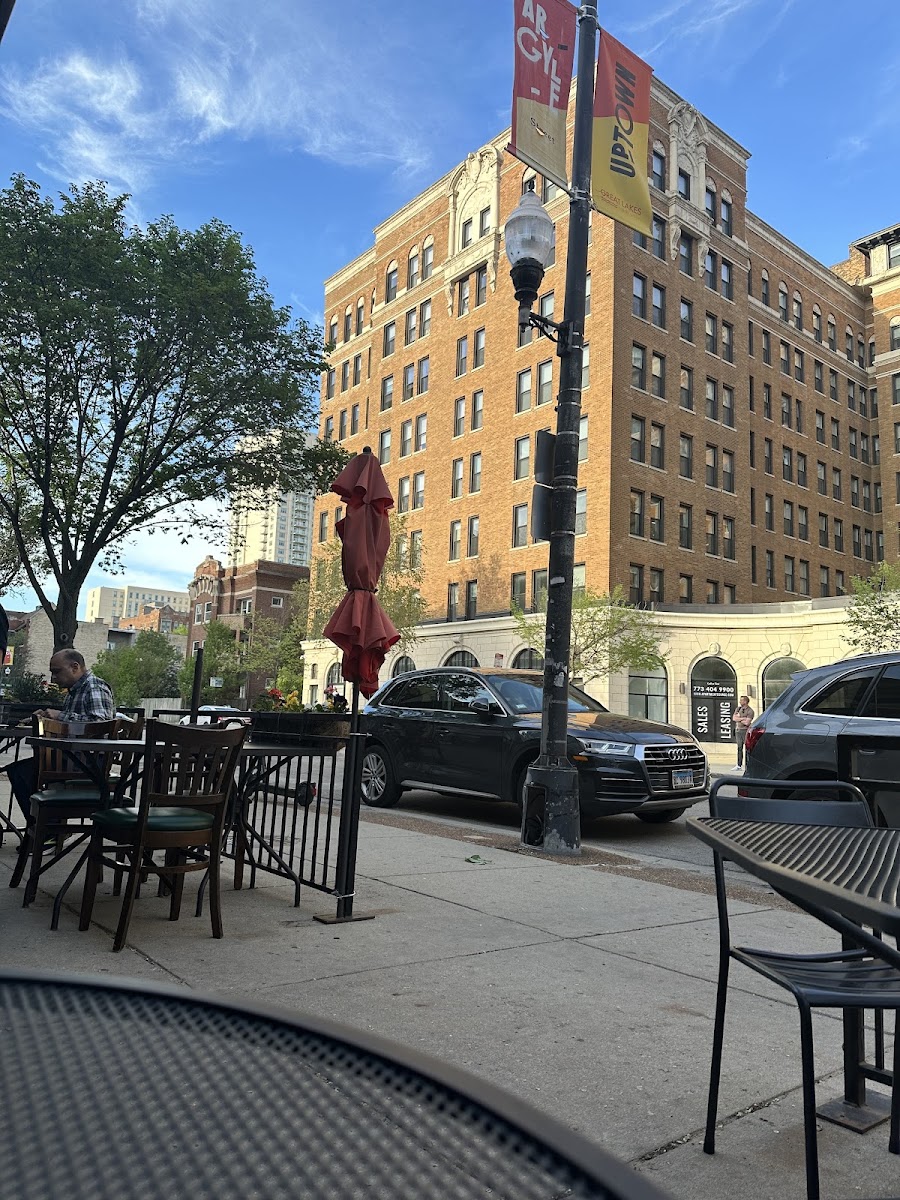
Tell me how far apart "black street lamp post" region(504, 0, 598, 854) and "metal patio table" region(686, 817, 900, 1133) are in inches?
213

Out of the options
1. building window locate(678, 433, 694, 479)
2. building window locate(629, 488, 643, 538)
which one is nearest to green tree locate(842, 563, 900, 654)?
building window locate(629, 488, 643, 538)

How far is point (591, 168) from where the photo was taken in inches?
390

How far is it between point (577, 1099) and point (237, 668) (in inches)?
2880

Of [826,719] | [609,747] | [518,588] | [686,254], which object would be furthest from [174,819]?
[686,254]

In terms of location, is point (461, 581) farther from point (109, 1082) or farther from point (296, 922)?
point (109, 1082)

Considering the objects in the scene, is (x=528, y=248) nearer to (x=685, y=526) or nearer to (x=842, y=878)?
(x=842, y=878)

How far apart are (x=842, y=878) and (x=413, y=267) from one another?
49400 millimetres

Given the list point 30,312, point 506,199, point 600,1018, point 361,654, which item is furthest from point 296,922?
point 506,199

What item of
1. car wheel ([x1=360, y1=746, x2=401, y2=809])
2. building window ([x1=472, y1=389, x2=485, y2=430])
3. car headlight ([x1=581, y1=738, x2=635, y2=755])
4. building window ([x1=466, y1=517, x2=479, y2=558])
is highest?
building window ([x1=472, y1=389, x2=485, y2=430])

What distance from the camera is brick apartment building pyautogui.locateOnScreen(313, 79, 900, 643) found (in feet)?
119

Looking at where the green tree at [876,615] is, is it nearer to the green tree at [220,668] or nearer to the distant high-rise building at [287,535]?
the green tree at [220,668]

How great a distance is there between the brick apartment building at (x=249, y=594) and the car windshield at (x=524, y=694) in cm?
7164

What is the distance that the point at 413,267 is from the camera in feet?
157

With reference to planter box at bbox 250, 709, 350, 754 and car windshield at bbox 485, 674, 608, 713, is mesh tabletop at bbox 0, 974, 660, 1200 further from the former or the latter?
car windshield at bbox 485, 674, 608, 713
